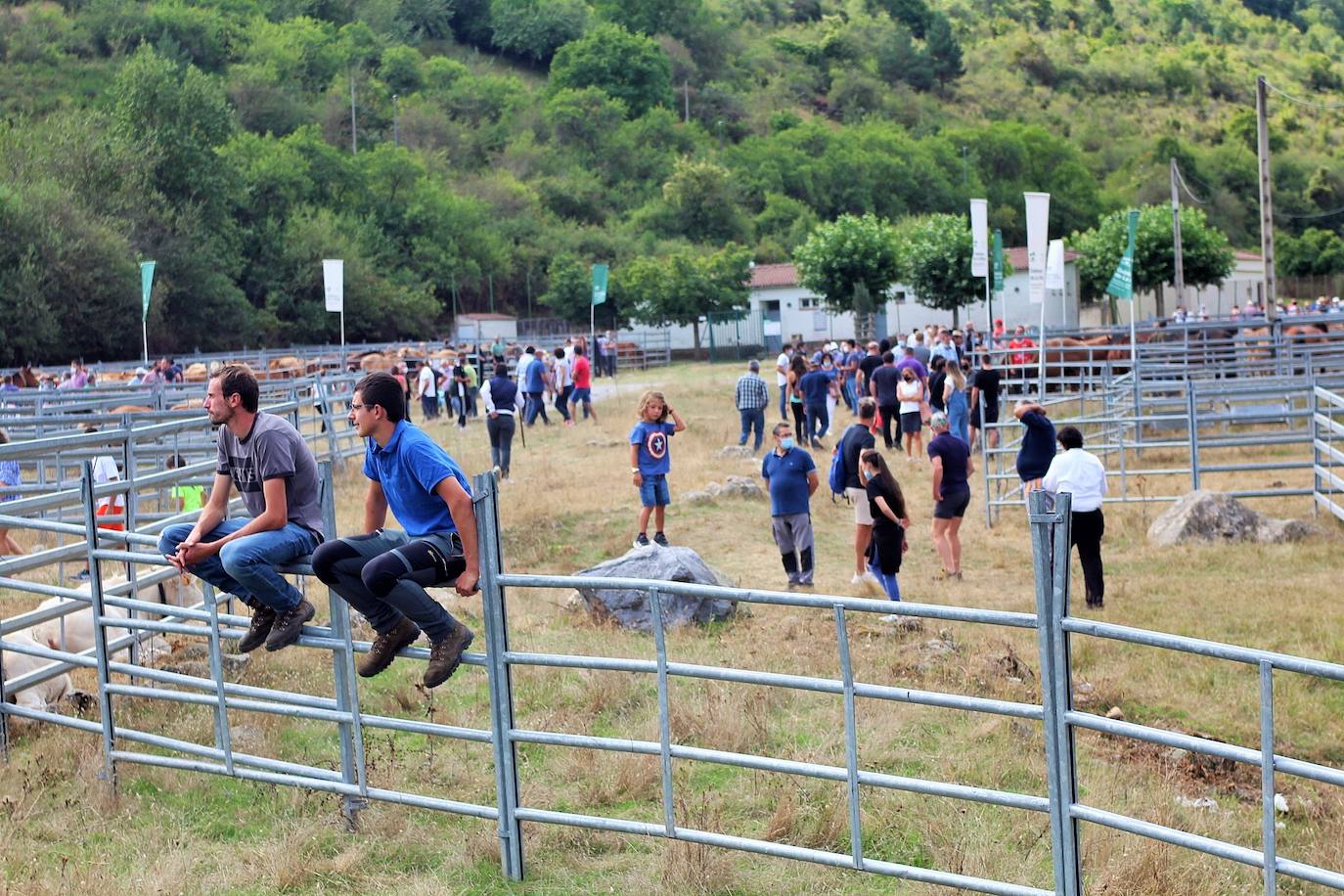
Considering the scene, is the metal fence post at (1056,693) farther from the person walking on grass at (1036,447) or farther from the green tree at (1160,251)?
the green tree at (1160,251)

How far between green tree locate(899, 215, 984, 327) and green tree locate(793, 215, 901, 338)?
1.01 metres

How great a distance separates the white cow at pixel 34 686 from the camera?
8.09 meters

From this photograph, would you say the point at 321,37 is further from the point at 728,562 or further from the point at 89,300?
the point at 728,562

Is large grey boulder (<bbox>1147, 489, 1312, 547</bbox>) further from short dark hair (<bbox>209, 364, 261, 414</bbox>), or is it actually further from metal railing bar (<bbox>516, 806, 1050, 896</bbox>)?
short dark hair (<bbox>209, 364, 261, 414</bbox>)

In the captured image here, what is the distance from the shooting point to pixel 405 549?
219 inches

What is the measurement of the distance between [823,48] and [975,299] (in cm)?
9910

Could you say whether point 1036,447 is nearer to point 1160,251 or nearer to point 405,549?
point 405,549

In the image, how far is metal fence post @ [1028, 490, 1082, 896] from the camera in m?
4.55

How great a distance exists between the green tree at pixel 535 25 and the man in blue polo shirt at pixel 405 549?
438 feet

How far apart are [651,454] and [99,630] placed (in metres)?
7.03

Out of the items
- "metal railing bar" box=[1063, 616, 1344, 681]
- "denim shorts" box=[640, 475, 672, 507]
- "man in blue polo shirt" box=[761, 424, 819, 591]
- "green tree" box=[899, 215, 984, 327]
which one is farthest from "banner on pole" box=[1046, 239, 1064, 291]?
"green tree" box=[899, 215, 984, 327]

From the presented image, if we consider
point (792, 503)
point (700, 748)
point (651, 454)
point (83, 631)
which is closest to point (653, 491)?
point (651, 454)

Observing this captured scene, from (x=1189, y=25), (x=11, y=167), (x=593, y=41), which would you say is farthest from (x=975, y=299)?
(x=1189, y=25)

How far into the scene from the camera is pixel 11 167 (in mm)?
56375
